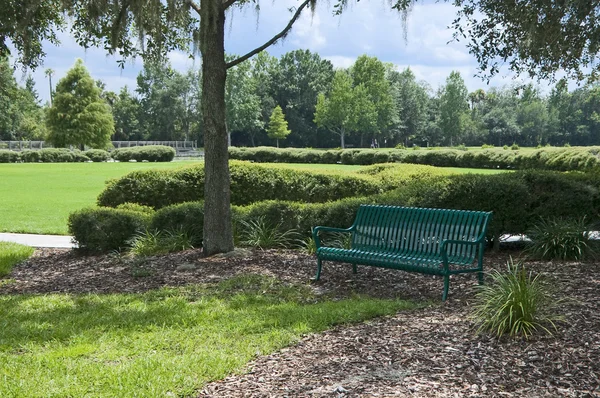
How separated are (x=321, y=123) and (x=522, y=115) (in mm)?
32248

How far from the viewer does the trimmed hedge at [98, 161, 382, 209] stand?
12.0 metres

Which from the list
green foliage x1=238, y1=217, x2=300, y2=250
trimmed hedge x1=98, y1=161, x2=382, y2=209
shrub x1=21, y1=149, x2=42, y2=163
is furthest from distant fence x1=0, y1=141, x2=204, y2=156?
green foliage x1=238, y1=217, x2=300, y2=250

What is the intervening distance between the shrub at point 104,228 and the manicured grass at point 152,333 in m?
2.77

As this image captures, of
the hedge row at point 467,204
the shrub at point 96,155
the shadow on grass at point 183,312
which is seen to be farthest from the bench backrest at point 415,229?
the shrub at point 96,155

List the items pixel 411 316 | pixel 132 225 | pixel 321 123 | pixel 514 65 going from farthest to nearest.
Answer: pixel 321 123 → pixel 514 65 → pixel 132 225 → pixel 411 316

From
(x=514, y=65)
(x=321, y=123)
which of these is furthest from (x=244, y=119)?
(x=514, y=65)

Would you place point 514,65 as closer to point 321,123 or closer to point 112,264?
point 112,264

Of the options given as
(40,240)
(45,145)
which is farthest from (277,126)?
(40,240)

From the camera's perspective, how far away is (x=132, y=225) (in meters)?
9.70

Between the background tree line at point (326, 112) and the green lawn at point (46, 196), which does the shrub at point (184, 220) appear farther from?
the background tree line at point (326, 112)

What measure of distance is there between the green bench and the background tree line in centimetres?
6205

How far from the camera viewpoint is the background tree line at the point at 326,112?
71688mm

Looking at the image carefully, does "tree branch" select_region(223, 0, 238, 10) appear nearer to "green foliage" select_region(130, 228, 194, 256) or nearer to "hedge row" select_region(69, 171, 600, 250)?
"hedge row" select_region(69, 171, 600, 250)

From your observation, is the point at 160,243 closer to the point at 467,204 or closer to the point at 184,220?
the point at 184,220
